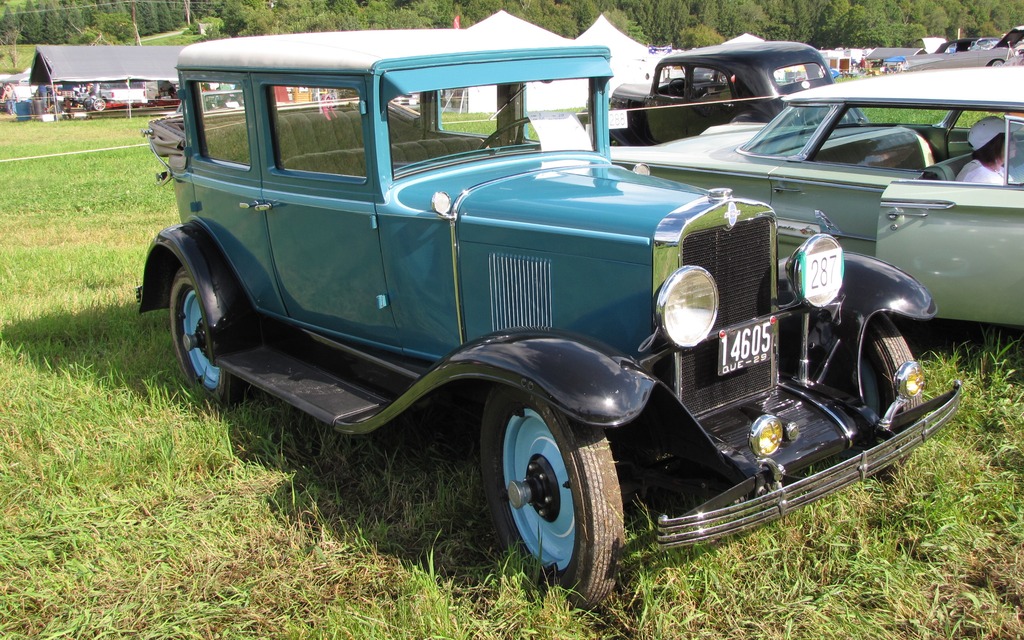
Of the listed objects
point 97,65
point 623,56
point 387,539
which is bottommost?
point 387,539

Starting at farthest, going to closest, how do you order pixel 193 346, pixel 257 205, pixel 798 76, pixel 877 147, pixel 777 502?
A: pixel 798 76
pixel 877 147
pixel 193 346
pixel 257 205
pixel 777 502

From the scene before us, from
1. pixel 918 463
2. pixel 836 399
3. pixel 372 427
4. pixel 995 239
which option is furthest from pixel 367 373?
pixel 995 239

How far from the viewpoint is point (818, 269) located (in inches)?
124

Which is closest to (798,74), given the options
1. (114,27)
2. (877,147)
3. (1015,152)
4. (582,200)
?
(877,147)

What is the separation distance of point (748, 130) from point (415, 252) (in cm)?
470

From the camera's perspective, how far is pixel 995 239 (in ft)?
13.6

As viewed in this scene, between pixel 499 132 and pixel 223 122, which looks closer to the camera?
pixel 499 132

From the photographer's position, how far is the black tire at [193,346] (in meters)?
4.41

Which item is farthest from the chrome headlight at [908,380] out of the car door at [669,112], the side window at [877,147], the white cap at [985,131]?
the car door at [669,112]

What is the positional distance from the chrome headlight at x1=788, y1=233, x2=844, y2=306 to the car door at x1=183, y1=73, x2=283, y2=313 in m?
2.49

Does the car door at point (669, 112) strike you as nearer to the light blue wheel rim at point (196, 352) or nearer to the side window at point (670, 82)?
the side window at point (670, 82)

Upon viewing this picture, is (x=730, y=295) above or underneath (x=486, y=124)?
underneath

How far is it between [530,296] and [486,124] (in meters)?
1.03

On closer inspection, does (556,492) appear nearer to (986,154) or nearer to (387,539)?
(387,539)
